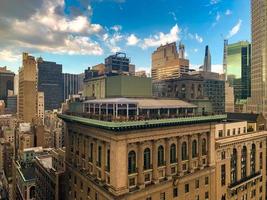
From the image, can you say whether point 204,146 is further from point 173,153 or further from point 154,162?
point 154,162

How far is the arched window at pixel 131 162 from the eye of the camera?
3531cm

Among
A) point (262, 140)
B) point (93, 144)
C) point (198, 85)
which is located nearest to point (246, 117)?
point (262, 140)

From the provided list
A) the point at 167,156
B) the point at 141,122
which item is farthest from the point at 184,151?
the point at 141,122

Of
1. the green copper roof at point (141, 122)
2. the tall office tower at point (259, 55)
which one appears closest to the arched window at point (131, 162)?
the green copper roof at point (141, 122)

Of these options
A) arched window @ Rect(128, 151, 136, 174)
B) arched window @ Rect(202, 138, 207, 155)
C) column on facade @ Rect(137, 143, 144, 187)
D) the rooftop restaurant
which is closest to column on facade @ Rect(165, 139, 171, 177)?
the rooftop restaurant

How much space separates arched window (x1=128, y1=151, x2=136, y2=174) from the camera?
Answer: 35.3 meters

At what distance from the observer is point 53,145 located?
179 meters

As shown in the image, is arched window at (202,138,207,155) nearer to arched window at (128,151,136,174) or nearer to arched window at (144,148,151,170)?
arched window at (144,148,151,170)

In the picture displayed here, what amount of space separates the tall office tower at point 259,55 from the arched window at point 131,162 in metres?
149

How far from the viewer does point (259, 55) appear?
542 feet

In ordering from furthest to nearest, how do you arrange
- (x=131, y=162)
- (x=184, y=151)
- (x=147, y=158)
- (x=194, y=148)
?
(x=194, y=148), (x=184, y=151), (x=147, y=158), (x=131, y=162)

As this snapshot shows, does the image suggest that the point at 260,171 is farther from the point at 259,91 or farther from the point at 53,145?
the point at 53,145

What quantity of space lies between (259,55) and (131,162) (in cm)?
16189

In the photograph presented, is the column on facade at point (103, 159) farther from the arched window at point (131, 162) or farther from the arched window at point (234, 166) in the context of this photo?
the arched window at point (234, 166)
